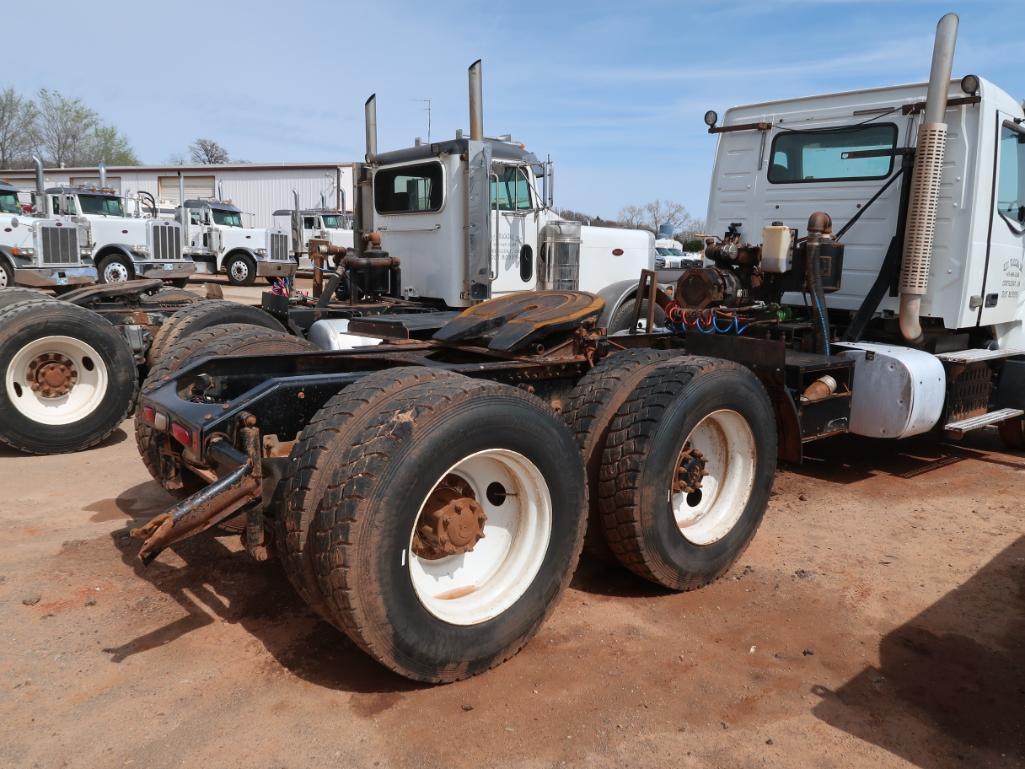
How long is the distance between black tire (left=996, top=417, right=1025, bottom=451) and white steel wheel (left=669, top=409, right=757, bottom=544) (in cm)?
405

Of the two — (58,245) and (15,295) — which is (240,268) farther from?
(15,295)

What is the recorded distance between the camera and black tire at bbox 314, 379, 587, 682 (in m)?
2.67

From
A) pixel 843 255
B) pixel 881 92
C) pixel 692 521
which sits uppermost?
pixel 881 92

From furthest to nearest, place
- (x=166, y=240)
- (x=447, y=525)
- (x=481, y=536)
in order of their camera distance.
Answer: (x=166, y=240)
(x=481, y=536)
(x=447, y=525)

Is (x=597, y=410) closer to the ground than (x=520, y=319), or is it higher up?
closer to the ground

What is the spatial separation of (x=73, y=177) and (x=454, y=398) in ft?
158

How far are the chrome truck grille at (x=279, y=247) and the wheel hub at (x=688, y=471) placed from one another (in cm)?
2382

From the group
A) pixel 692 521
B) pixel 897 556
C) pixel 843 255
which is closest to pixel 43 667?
pixel 692 521

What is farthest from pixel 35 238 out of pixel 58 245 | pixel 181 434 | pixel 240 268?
pixel 181 434

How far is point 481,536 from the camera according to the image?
3.17m

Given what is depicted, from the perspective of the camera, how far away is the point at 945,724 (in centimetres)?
296

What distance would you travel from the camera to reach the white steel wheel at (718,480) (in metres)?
4.07

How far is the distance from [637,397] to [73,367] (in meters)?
4.87

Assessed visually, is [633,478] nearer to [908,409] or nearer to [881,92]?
[908,409]
